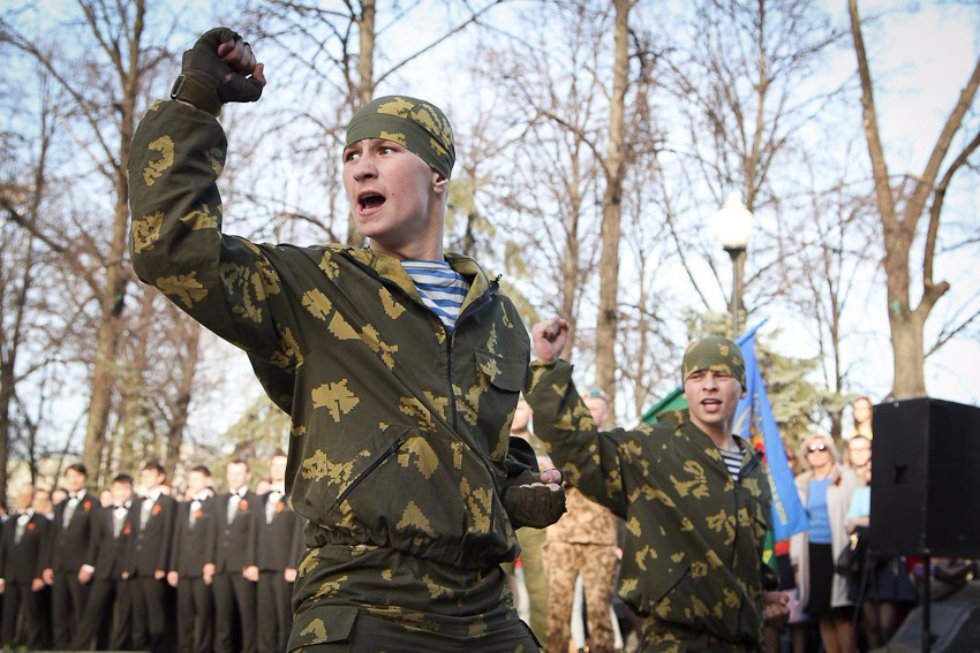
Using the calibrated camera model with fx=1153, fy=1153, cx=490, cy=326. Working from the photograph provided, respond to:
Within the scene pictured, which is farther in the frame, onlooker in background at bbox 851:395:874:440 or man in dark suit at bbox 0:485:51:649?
man in dark suit at bbox 0:485:51:649

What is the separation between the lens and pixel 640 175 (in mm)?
25047

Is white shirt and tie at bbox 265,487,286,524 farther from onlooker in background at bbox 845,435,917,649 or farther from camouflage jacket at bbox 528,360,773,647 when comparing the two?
camouflage jacket at bbox 528,360,773,647

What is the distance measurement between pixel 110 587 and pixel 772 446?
11.0 metres

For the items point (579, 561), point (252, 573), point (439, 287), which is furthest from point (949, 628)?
point (252, 573)

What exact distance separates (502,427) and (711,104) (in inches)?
802

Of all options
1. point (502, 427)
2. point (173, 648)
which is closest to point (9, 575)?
point (173, 648)

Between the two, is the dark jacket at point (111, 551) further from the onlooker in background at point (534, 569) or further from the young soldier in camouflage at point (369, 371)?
the young soldier in camouflage at point (369, 371)

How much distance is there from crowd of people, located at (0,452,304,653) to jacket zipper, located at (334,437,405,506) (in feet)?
37.7

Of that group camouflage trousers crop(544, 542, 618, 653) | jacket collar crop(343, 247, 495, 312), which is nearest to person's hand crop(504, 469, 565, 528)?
jacket collar crop(343, 247, 495, 312)

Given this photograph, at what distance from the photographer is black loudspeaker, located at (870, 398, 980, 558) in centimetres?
796

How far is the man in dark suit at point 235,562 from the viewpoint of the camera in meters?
15.3

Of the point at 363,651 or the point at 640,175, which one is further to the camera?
the point at 640,175

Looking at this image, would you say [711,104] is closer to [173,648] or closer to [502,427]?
[173,648]

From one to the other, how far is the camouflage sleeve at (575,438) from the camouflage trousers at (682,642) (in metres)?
0.67
